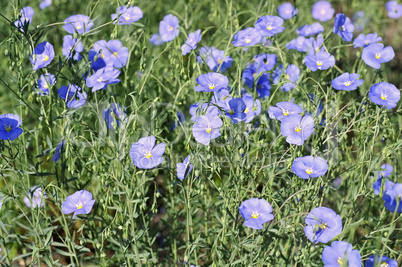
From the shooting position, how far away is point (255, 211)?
1.99 metres

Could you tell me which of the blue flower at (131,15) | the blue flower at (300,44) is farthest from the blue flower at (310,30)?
the blue flower at (131,15)

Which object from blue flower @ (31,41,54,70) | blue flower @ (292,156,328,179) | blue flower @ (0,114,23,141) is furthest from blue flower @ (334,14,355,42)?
blue flower @ (0,114,23,141)

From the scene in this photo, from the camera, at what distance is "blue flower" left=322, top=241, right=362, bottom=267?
1806 millimetres

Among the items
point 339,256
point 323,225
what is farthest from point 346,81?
point 339,256

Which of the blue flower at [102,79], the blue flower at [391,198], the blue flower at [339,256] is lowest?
the blue flower at [391,198]

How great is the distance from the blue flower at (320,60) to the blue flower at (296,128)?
38cm

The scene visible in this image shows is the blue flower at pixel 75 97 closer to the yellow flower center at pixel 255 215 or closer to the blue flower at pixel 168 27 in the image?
the blue flower at pixel 168 27

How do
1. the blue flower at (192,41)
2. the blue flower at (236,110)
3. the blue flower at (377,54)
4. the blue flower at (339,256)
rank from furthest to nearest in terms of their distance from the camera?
the blue flower at (192,41)
the blue flower at (377,54)
the blue flower at (236,110)
the blue flower at (339,256)

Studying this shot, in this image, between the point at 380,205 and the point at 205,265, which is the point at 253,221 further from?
the point at 380,205

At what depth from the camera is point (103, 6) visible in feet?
12.8

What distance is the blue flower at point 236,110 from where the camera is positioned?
2.12 meters

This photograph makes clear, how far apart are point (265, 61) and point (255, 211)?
1.10m

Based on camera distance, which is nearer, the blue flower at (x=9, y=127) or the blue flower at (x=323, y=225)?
the blue flower at (x=323, y=225)

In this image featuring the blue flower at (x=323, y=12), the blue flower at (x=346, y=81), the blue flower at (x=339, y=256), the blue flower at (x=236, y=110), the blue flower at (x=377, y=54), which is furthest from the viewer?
the blue flower at (x=323, y=12)
